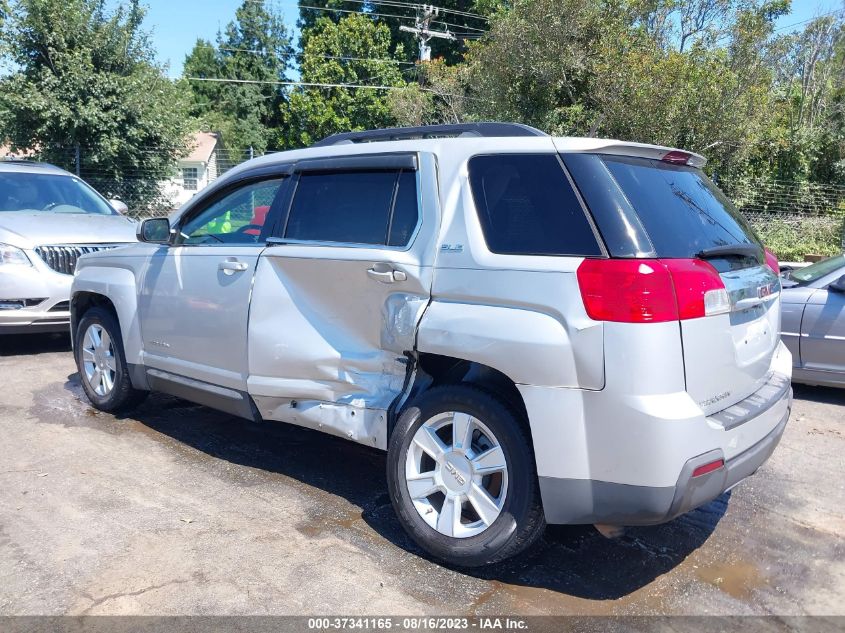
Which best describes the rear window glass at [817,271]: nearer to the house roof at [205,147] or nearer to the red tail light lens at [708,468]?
the red tail light lens at [708,468]

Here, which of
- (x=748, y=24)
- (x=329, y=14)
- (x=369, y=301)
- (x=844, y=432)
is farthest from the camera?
(x=329, y=14)

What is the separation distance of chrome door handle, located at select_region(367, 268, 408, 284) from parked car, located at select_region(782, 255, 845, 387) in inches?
164

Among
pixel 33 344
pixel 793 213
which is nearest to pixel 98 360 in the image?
pixel 33 344

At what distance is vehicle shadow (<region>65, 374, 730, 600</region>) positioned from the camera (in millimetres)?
3438

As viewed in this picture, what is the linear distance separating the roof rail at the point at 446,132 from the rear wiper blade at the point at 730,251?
96cm

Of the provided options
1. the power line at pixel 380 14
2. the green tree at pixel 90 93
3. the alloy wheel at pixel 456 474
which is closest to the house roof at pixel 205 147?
the power line at pixel 380 14

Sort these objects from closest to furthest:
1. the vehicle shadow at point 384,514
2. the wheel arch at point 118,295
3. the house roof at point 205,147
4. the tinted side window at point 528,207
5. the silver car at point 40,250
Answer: the tinted side window at point 528,207 < the vehicle shadow at point 384,514 < the wheel arch at point 118,295 < the silver car at point 40,250 < the house roof at point 205,147

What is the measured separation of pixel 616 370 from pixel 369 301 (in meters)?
1.43

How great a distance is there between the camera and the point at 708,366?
3.05 m

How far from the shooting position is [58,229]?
7871mm

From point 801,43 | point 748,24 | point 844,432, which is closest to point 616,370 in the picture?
point 844,432

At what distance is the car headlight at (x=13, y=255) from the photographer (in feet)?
24.5

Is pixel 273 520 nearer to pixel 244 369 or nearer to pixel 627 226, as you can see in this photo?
pixel 244 369

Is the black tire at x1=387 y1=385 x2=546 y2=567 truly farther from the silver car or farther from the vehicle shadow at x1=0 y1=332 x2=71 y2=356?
the vehicle shadow at x1=0 y1=332 x2=71 y2=356
